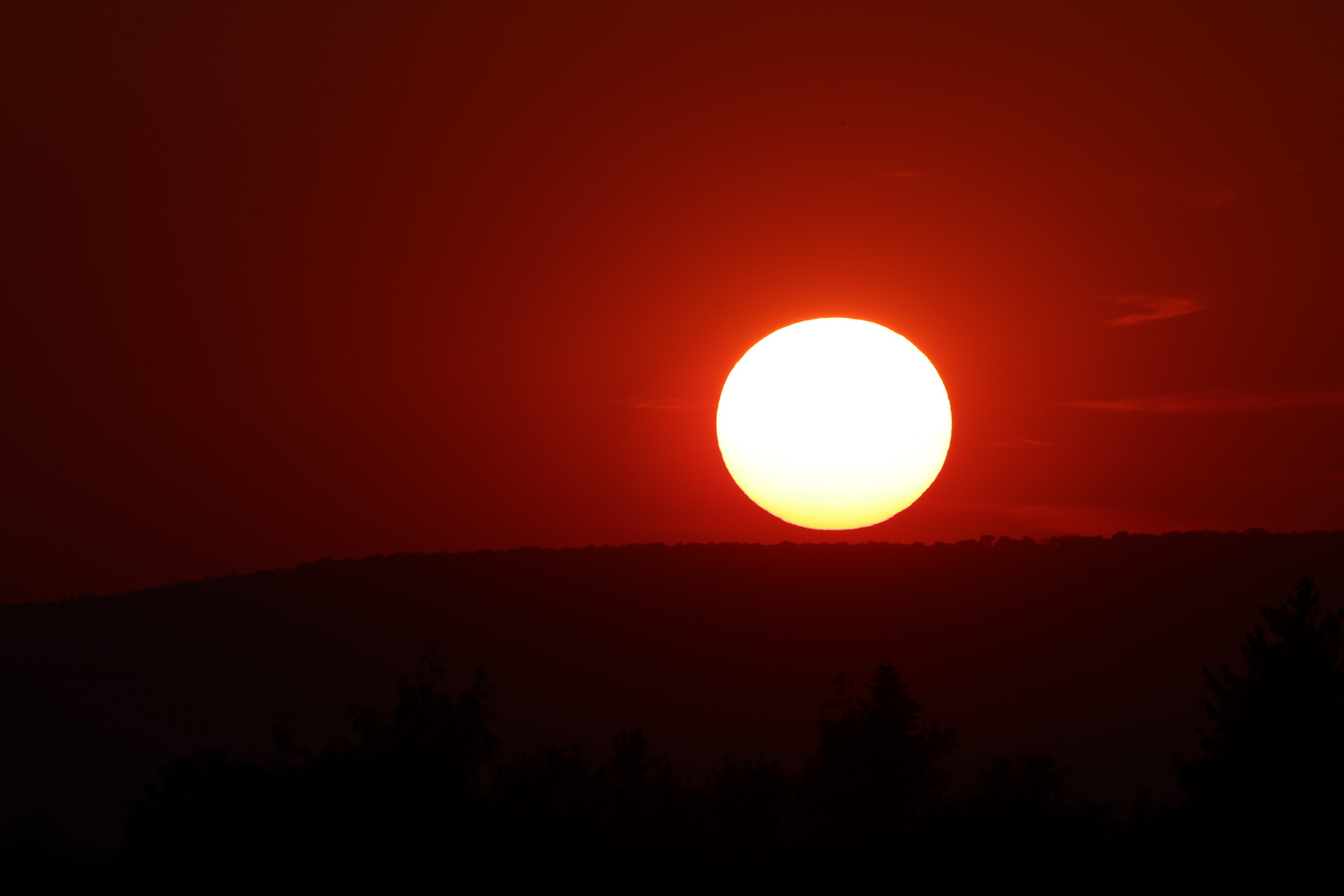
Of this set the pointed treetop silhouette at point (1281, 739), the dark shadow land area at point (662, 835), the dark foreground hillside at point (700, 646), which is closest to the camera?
the dark shadow land area at point (662, 835)

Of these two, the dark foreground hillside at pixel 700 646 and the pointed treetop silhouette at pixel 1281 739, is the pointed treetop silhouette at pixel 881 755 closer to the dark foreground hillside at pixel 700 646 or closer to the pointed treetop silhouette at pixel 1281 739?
the pointed treetop silhouette at pixel 1281 739

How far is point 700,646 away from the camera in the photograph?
176 meters

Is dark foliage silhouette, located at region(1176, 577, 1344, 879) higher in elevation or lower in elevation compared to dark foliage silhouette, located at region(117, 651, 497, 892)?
higher

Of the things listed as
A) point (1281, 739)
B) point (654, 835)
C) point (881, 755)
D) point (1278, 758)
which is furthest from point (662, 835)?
point (1281, 739)

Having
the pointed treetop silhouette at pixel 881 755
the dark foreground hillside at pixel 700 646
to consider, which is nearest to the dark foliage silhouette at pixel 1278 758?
the pointed treetop silhouette at pixel 881 755

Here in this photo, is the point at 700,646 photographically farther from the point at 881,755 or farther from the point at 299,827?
the point at 299,827

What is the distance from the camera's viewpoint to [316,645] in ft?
575

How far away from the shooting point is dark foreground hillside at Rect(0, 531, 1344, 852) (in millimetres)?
141750

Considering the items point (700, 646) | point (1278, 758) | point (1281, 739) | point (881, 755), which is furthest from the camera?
point (700, 646)

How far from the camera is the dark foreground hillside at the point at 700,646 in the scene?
142 m

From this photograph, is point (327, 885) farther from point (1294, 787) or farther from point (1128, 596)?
point (1128, 596)

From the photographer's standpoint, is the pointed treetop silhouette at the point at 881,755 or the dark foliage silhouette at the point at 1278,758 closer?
the dark foliage silhouette at the point at 1278,758

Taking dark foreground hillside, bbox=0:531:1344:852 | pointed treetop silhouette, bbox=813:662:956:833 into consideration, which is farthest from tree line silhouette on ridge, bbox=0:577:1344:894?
dark foreground hillside, bbox=0:531:1344:852

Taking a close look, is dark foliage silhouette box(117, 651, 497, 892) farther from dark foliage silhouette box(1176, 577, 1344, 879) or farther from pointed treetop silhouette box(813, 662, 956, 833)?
dark foliage silhouette box(1176, 577, 1344, 879)
